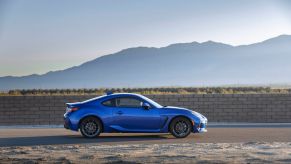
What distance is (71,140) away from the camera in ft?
73.4

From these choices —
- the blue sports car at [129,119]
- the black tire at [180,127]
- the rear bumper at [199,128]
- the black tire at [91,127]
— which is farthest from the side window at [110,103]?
the rear bumper at [199,128]

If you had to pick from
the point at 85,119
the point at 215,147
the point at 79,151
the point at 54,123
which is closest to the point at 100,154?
the point at 79,151

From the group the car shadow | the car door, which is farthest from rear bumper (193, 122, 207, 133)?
the car door

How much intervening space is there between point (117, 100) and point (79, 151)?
482cm

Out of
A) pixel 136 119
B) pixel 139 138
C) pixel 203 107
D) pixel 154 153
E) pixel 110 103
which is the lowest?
pixel 154 153

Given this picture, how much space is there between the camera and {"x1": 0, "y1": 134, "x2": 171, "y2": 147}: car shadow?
2145 cm

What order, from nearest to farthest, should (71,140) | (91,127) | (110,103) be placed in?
(71,140) < (91,127) < (110,103)

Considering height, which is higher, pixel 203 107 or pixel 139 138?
pixel 203 107

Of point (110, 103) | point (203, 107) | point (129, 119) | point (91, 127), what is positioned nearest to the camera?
point (91, 127)

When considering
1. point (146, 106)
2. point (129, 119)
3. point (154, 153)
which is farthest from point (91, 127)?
point (154, 153)

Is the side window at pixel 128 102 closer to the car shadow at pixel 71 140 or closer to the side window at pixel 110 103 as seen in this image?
the side window at pixel 110 103

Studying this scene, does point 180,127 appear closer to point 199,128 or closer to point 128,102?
point 199,128

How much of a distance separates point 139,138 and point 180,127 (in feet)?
4.48

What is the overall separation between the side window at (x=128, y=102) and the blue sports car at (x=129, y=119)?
35mm
